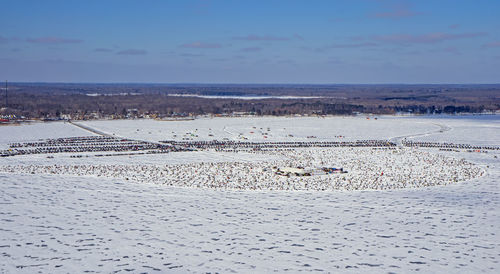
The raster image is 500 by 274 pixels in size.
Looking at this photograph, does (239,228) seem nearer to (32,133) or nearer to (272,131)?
(272,131)

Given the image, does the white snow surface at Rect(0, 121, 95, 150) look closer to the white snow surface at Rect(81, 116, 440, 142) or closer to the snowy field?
the white snow surface at Rect(81, 116, 440, 142)

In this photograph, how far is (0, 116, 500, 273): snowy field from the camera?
17.0 m

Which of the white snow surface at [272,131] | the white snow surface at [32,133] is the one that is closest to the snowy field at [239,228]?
the white snow surface at [32,133]

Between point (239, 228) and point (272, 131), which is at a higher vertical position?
point (272, 131)

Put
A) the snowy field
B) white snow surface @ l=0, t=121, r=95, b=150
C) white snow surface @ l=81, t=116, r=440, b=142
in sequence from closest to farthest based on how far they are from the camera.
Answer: the snowy field
white snow surface @ l=0, t=121, r=95, b=150
white snow surface @ l=81, t=116, r=440, b=142

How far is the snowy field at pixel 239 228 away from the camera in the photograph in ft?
55.9

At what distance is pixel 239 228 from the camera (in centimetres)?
2134

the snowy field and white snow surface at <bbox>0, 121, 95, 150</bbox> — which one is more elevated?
white snow surface at <bbox>0, 121, 95, 150</bbox>

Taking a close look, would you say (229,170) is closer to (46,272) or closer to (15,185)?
(15,185)

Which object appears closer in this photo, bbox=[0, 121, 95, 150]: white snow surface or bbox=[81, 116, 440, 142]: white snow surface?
bbox=[0, 121, 95, 150]: white snow surface

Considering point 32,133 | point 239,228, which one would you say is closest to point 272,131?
point 32,133

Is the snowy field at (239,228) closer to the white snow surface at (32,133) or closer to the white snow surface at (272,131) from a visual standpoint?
the white snow surface at (32,133)

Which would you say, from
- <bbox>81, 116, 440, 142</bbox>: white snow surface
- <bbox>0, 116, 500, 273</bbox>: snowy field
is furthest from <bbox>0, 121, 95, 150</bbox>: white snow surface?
<bbox>0, 116, 500, 273</bbox>: snowy field

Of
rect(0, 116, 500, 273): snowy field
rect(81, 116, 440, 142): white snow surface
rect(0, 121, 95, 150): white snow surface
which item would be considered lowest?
rect(0, 116, 500, 273): snowy field
